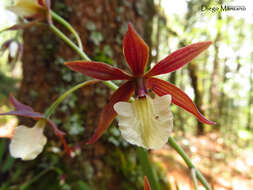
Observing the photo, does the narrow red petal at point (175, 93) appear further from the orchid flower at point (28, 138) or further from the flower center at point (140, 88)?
the orchid flower at point (28, 138)

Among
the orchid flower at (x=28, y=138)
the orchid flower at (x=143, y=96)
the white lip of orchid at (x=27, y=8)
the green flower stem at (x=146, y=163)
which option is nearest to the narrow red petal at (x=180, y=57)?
the orchid flower at (x=143, y=96)

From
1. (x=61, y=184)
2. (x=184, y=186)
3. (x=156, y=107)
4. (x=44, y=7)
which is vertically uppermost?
(x=44, y=7)

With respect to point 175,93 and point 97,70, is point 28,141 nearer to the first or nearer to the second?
point 97,70

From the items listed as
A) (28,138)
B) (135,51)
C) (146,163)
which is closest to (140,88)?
(135,51)

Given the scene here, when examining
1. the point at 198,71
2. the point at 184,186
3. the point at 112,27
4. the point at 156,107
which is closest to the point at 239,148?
the point at 198,71

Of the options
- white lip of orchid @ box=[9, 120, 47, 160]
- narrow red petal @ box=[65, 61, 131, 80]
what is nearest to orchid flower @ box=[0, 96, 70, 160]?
white lip of orchid @ box=[9, 120, 47, 160]

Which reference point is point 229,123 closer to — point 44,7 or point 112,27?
point 112,27
